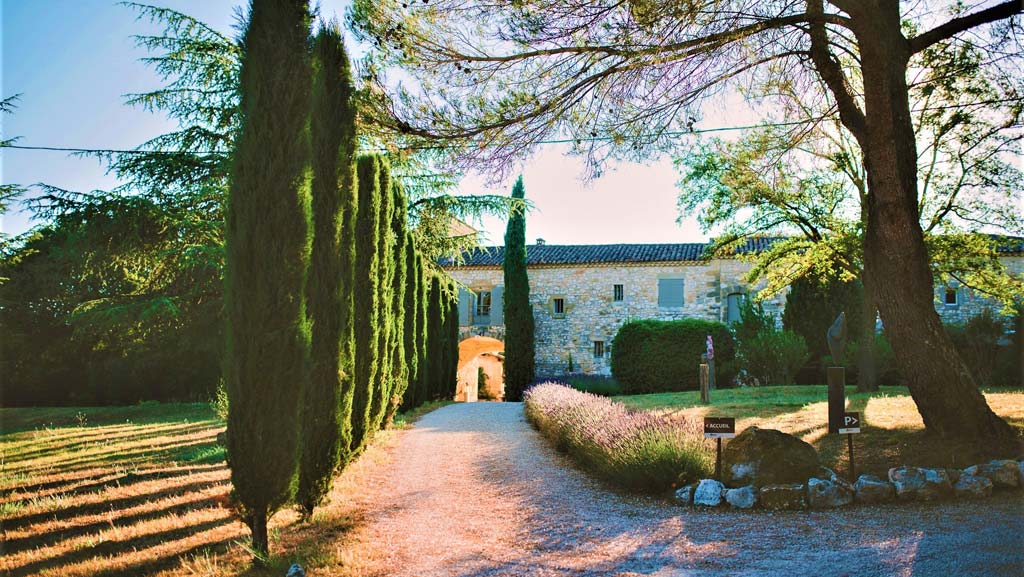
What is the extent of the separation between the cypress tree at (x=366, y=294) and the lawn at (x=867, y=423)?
4.61m

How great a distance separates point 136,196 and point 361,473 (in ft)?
20.1

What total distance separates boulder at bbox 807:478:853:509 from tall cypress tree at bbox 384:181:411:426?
220 inches

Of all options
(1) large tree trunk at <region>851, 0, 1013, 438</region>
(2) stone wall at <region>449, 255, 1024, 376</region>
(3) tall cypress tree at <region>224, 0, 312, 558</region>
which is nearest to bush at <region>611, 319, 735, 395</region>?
(2) stone wall at <region>449, 255, 1024, 376</region>

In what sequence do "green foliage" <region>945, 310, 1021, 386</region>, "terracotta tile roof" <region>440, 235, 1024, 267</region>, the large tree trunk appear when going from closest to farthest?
the large tree trunk, "green foliage" <region>945, 310, 1021, 386</region>, "terracotta tile roof" <region>440, 235, 1024, 267</region>

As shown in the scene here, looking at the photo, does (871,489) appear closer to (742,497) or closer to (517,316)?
(742,497)

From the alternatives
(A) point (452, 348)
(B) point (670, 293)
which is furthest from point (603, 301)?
(A) point (452, 348)

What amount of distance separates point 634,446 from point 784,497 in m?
1.40

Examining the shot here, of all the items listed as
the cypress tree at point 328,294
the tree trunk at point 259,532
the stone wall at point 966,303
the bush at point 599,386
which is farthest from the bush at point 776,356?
the tree trunk at point 259,532

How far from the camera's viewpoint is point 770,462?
18.0 ft

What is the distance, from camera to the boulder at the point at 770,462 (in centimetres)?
539

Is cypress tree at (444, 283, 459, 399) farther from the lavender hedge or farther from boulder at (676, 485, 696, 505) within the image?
boulder at (676, 485, 696, 505)

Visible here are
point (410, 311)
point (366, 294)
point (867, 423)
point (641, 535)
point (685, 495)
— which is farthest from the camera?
point (410, 311)

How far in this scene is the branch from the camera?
20.7ft

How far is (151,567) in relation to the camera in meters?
3.88
